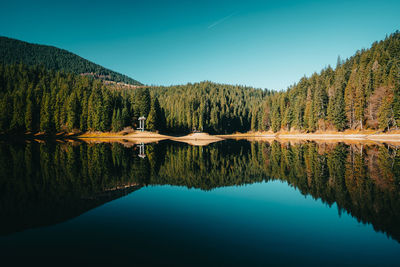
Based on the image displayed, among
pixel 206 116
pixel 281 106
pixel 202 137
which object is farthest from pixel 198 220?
pixel 206 116

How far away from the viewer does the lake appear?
5359 millimetres

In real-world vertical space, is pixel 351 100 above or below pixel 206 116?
above

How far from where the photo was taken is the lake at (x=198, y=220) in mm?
5359

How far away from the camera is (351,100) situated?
67.1 m

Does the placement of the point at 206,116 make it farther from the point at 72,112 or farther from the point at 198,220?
the point at 198,220

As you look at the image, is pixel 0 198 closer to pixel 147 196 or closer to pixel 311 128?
pixel 147 196

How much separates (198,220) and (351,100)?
256ft

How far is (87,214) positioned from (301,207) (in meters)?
8.85

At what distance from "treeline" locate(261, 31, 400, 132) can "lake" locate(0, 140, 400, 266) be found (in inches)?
2248

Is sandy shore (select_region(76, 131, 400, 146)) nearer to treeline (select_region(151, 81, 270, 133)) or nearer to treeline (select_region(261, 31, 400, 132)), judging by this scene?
treeline (select_region(261, 31, 400, 132))

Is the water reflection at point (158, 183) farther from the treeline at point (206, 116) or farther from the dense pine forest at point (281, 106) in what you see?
the treeline at point (206, 116)

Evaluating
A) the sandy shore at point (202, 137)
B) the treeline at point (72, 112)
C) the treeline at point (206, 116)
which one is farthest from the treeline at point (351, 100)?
the treeline at point (72, 112)

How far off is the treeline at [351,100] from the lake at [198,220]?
2248 inches

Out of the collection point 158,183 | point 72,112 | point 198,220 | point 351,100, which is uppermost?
point 351,100
